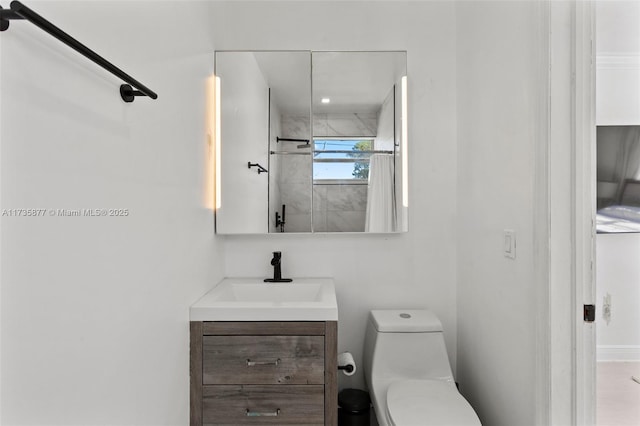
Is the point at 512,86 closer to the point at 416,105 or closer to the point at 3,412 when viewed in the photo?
the point at 416,105

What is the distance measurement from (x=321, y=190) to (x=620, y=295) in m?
1.49

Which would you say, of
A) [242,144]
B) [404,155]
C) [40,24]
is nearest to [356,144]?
[404,155]

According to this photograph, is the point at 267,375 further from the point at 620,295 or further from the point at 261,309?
the point at 620,295

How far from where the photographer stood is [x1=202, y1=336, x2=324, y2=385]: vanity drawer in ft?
4.90

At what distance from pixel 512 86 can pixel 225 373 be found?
5.27 ft

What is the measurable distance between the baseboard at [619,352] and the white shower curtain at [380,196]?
112 cm

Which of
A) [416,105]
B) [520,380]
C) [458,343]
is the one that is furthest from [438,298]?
[416,105]

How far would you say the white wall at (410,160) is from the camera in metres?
2.05

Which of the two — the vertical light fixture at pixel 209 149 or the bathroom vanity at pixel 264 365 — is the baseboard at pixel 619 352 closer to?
the bathroom vanity at pixel 264 365

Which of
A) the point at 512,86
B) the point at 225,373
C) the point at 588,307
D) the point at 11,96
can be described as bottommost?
the point at 225,373

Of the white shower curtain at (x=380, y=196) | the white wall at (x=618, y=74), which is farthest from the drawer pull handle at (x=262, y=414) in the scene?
the white wall at (x=618, y=74)

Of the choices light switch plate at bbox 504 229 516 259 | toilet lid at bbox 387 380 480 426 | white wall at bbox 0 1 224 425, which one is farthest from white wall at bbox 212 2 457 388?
white wall at bbox 0 1 224 425

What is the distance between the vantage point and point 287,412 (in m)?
1.49

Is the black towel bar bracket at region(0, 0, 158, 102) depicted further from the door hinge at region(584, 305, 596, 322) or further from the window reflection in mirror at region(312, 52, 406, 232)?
the door hinge at region(584, 305, 596, 322)
